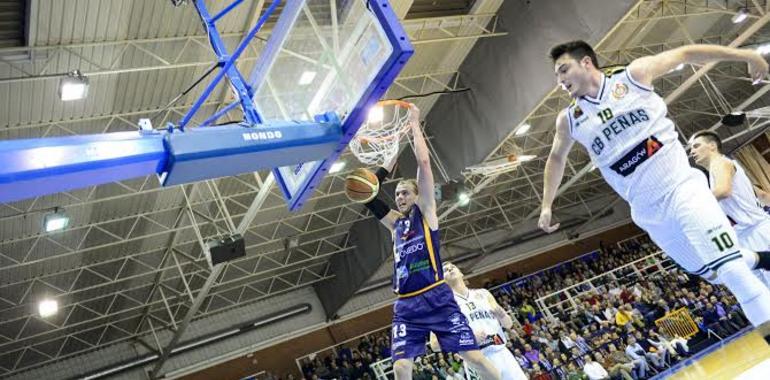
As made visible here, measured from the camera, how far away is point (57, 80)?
39.9 feet

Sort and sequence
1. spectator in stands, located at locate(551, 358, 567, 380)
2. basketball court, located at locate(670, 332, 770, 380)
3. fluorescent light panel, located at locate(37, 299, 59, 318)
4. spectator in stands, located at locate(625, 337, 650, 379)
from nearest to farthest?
basketball court, located at locate(670, 332, 770, 380), spectator in stands, located at locate(625, 337, 650, 379), spectator in stands, located at locate(551, 358, 567, 380), fluorescent light panel, located at locate(37, 299, 59, 318)

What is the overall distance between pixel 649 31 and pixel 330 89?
16.1 meters

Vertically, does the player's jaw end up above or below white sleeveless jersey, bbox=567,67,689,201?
above

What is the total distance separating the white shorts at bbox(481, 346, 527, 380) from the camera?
20.1 ft

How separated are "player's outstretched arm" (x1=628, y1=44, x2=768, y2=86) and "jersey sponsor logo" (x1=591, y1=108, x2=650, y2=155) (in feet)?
0.76

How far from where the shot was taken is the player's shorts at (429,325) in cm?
494

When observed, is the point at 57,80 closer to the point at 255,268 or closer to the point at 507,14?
the point at 507,14

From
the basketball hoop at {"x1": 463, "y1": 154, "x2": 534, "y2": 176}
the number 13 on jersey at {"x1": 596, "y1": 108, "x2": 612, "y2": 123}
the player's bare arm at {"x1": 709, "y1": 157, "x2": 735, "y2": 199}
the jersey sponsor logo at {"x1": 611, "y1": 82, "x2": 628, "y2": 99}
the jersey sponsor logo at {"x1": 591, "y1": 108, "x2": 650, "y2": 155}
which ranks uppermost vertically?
the basketball hoop at {"x1": 463, "y1": 154, "x2": 534, "y2": 176}

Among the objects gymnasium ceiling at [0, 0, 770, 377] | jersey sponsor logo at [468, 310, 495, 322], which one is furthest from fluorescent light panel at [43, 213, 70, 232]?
jersey sponsor logo at [468, 310, 495, 322]

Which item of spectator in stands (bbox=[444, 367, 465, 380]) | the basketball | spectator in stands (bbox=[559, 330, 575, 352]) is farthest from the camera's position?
spectator in stands (bbox=[559, 330, 575, 352])

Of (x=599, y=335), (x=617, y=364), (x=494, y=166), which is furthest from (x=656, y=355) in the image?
(x=494, y=166)

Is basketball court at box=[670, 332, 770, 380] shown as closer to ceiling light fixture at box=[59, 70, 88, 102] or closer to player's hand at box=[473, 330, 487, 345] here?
player's hand at box=[473, 330, 487, 345]

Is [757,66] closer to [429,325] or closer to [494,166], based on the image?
[429,325]

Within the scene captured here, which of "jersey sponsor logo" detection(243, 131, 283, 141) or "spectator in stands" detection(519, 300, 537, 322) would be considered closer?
"jersey sponsor logo" detection(243, 131, 283, 141)
